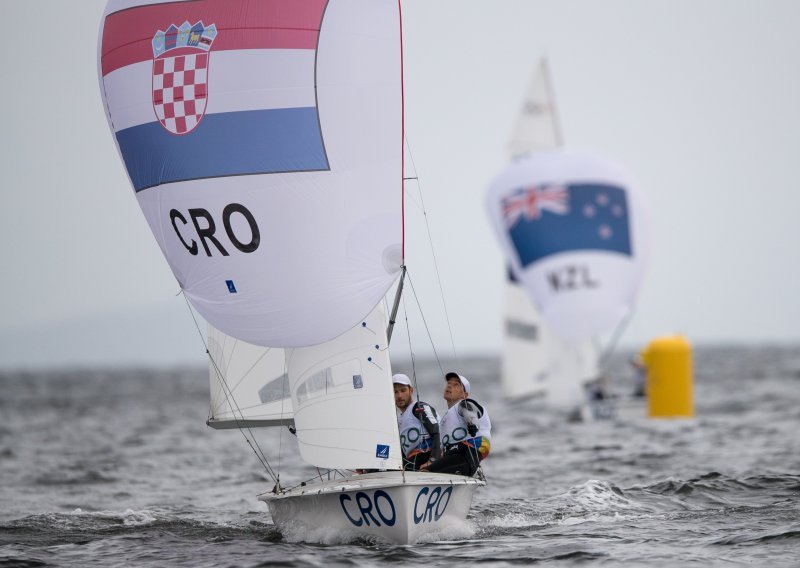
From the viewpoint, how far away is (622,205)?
2455cm

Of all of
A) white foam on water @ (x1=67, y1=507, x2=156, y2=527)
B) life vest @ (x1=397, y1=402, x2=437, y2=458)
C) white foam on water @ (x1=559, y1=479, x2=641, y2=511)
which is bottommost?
white foam on water @ (x1=559, y1=479, x2=641, y2=511)

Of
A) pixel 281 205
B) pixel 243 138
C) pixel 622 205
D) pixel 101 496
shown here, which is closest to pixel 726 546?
pixel 281 205

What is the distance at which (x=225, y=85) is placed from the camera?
10.0 metres

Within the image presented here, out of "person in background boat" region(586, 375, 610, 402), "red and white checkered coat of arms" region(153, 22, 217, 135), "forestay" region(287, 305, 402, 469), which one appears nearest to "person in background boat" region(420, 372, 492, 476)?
"forestay" region(287, 305, 402, 469)

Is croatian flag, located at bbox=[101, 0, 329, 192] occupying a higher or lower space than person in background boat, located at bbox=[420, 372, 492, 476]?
higher

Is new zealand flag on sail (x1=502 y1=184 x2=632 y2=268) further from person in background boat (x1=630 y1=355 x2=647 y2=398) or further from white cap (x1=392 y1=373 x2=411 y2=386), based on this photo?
white cap (x1=392 y1=373 x2=411 y2=386)

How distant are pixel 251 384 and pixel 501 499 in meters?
3.81

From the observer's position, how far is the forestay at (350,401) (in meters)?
10.4

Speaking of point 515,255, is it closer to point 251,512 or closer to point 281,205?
point 251,512

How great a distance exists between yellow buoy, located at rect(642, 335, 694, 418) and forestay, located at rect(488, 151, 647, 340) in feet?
4.29

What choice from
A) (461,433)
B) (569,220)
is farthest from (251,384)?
(569,220)

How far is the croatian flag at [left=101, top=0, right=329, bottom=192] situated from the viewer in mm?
9922

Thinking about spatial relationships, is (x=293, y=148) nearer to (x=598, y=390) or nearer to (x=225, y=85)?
(x=225, y=85)

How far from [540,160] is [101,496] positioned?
44.9 feet
